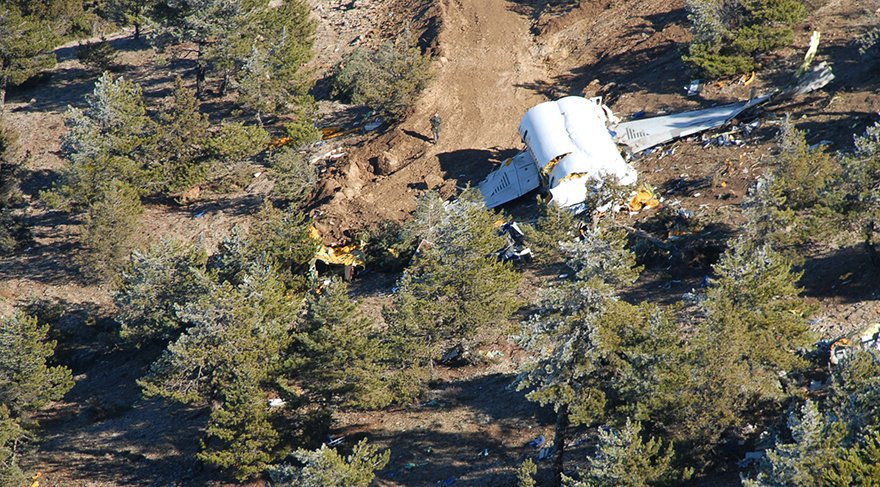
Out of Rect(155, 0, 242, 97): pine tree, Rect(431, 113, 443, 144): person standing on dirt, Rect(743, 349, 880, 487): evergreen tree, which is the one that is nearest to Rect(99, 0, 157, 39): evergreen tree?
Rect(155, 0, 242, 97): pine tree

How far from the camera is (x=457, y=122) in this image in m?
53.6

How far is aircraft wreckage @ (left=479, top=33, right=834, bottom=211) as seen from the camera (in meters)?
42.5

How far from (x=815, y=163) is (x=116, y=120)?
36.4 metres

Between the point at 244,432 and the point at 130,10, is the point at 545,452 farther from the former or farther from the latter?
the point at 130,10

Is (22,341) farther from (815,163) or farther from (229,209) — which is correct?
(815,163)

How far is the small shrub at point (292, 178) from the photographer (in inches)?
1953

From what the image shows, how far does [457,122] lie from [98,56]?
1171 inches

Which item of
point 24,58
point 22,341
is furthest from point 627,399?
point 24,58

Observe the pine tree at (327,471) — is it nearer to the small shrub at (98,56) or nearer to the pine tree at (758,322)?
the pine tree at (758,322)

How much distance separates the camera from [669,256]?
3869 cm

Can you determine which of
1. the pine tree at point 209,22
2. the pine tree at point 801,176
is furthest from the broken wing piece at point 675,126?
the pine tree at point 209,22

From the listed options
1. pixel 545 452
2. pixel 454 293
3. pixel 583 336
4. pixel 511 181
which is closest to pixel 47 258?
pixel 511 181

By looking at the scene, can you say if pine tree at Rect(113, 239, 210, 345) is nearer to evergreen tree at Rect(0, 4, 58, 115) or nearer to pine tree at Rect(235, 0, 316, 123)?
pine tree at Rect(235, 0, 316, 123)

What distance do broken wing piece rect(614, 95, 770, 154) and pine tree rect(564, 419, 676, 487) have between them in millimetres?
22898
